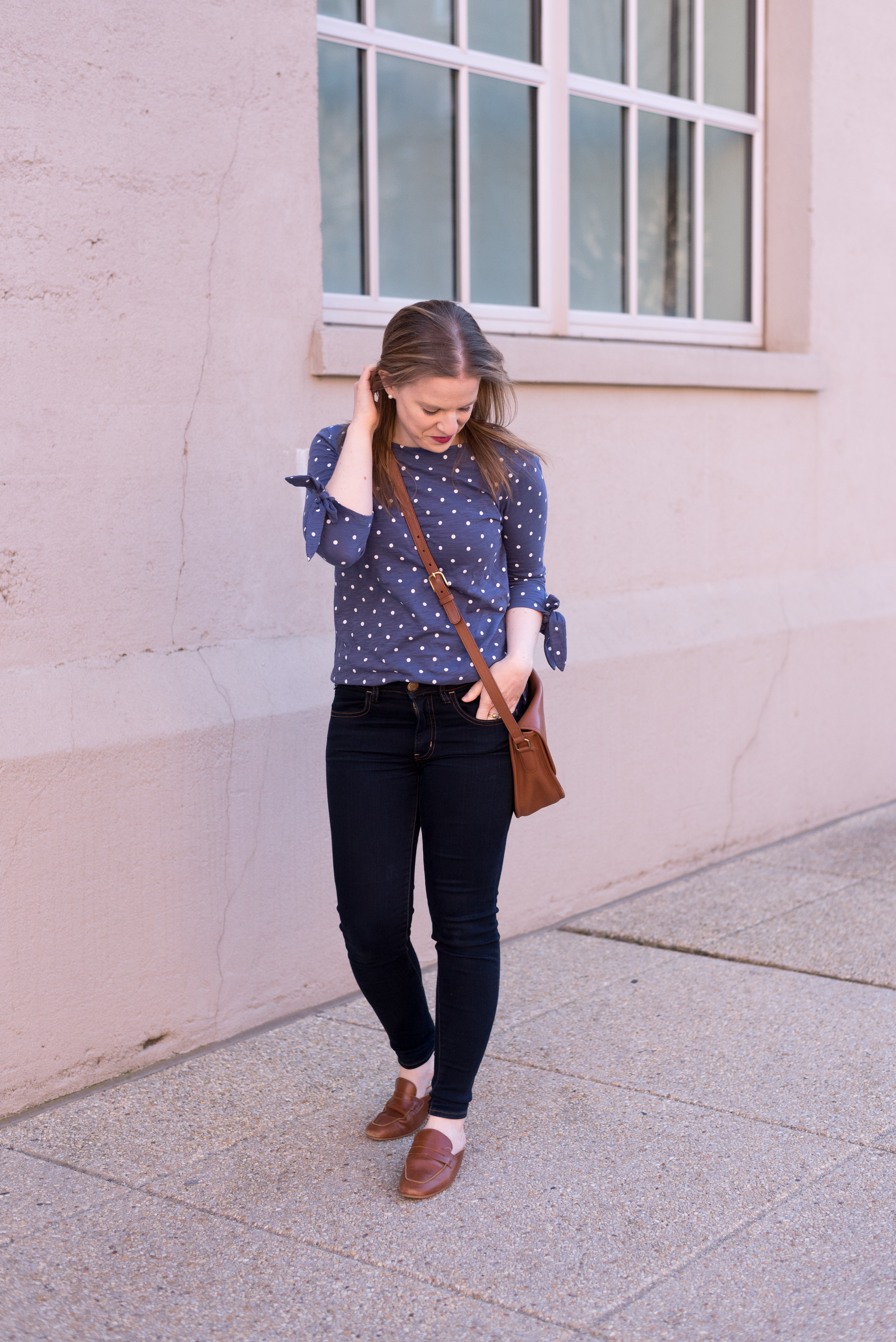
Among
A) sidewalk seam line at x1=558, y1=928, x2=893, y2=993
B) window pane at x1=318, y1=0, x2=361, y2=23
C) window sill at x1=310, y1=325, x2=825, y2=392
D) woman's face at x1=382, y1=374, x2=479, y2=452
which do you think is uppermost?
window pane at x1=318, y1=0, x2=361, y2=23

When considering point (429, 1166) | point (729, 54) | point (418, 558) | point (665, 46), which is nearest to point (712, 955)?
point (429, 1166)

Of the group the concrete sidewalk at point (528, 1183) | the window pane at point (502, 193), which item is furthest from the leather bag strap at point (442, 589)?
the window pane at point (502, 193)

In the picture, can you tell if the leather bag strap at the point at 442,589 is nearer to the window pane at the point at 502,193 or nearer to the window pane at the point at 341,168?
the window pane at the point at 341,168

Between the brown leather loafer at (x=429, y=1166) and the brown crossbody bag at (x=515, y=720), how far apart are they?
70 cm

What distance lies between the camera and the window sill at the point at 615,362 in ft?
13.3

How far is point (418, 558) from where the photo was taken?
9.60ft

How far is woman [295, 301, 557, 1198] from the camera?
288 centimetres

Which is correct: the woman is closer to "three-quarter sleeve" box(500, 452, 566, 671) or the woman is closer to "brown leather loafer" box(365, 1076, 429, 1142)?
"three-quarter sleeve" box(500, 452, 566, 671)

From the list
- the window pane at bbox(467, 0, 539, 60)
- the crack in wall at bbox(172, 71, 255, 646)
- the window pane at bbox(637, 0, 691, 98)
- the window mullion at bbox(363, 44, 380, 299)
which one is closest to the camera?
the crack in wall at bbox(172, 71, 255, 646)

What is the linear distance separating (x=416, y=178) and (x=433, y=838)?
2581 mm

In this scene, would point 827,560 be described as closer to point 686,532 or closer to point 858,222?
point 686,532

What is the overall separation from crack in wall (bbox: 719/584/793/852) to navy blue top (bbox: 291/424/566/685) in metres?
2.75

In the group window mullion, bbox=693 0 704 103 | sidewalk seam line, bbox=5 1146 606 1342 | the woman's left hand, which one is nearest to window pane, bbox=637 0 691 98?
window mullion, bbox=693 0 704 103

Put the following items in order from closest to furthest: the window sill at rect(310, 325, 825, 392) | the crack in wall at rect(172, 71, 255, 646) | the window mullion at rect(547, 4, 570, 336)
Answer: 1. the crack in wall at rect(172, 71, 255, 646)
2. the window sill at rect(310, 325, 825, 392)
3. the window mullion at rect(547, 4, 570, 336)
